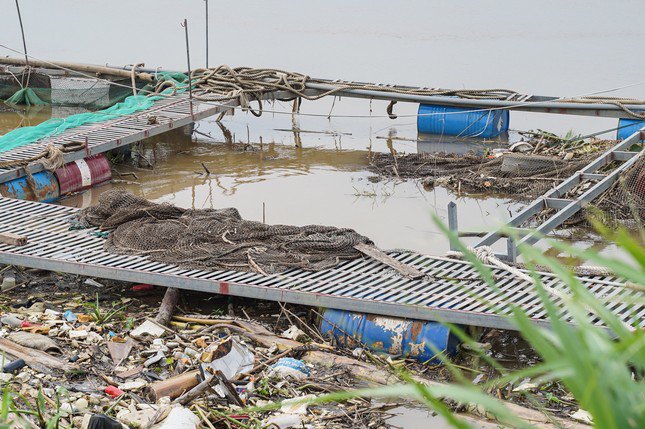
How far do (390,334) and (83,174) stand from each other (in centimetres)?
575

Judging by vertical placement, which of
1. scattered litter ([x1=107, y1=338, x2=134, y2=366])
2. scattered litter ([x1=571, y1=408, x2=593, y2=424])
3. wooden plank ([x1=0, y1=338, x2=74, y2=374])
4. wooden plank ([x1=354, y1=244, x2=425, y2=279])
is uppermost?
wooden plank ([x1=354, y1=244, x2=425, y2=279])

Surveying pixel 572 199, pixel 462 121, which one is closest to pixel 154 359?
pixel 572 199

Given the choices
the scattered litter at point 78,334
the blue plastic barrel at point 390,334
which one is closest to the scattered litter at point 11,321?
the scattered litter at point 78,334

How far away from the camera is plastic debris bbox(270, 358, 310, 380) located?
Answer: 5.63 meters

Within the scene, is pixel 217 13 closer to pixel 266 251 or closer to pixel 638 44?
pixel 638 44

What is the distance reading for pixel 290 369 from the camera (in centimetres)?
566

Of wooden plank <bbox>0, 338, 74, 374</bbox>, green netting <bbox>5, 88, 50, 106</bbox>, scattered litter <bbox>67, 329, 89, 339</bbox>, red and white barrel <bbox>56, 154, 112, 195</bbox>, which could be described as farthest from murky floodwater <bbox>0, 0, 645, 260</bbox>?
scattered litter <bbox>67, 329, 89, 339</bbox>

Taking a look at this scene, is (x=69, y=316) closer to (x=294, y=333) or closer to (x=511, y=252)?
(x=294, y=333)

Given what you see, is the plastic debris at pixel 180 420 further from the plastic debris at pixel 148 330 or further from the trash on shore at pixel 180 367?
the plastic debris at pixel 148 330

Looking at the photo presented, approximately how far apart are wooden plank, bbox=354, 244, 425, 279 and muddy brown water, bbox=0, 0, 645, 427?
97 centimetres

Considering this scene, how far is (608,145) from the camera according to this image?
457 inches

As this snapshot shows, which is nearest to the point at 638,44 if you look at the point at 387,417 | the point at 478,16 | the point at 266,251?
the point at 478,16

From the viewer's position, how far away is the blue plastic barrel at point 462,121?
12711mm

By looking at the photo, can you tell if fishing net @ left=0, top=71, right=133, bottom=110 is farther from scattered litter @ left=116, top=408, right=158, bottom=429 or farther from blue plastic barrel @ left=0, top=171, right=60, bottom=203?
scattered litter @ left=116, top=408, right=158, bottom=429
